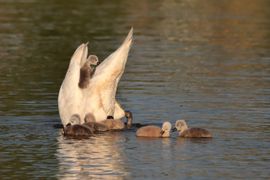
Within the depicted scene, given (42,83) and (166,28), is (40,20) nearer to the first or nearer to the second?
(166,28)

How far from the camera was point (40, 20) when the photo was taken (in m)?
34.1

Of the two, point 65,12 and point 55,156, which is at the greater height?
point 65,12

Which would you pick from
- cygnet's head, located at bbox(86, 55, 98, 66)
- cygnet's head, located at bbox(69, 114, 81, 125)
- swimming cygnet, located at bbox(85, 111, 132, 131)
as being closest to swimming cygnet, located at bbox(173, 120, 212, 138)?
swimming cygnet, located at bbox(85, 111, 132, 131)

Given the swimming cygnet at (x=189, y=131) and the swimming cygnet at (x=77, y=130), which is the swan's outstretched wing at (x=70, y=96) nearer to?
the swimming cygnet at (x=77, y=130)

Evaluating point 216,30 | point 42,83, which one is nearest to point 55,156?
point 42,83

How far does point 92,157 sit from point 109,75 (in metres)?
2.39

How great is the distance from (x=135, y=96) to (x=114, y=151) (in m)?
4.55

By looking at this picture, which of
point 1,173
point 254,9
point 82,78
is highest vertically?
point 254,9

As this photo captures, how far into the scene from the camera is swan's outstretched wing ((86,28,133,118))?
16.8 meters

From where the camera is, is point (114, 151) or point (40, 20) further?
point (40, 20)

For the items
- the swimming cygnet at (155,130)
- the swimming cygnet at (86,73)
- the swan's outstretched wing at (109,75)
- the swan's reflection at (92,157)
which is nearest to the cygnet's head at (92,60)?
the swimming cygnet at (86,73)

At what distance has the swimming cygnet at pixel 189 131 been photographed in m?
15.8

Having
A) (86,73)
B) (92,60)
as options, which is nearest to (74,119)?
(86,73)

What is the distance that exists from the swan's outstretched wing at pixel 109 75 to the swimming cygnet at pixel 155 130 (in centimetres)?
114
